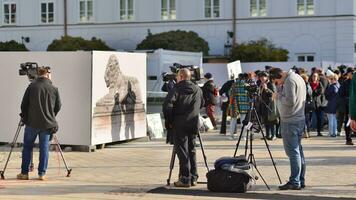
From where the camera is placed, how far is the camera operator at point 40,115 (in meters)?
11.8

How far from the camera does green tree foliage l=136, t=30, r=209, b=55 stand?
4716cm

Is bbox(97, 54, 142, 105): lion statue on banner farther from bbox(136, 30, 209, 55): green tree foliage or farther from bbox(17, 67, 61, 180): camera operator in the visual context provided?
bbox(136, 30, 209, 55): green tree foliage

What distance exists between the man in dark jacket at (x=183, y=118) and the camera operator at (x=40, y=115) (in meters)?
2.12

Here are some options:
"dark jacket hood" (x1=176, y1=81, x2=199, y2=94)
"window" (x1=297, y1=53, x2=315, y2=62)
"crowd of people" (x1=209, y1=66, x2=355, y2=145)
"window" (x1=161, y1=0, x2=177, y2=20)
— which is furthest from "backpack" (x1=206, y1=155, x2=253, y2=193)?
"window" (x1=161, y1=0, x2=177, y2=20)

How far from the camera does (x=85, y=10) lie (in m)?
54.9

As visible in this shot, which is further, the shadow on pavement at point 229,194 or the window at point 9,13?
the window at point 9,13

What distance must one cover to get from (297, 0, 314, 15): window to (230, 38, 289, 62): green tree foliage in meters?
4.70

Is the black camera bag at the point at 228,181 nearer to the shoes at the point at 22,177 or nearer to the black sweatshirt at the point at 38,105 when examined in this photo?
the black sweatshirt at the point at 38,105

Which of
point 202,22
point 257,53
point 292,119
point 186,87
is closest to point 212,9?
point 202,22

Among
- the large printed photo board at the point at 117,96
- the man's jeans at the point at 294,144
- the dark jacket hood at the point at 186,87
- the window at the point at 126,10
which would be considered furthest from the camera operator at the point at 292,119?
the window at the point at 126,10

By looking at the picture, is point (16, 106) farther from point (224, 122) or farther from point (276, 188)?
point (276, 188)

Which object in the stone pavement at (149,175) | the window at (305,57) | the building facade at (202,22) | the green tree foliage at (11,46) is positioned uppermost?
the building facade at (202,22)

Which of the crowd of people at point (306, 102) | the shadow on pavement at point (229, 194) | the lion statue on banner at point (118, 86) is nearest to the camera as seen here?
the shadow on pavement at point (229, 194)

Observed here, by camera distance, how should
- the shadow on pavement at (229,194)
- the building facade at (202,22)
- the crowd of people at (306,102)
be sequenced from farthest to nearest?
the building facade at (202,22)
the crowd of people at (306,102)
the shadow on pavement at (229,194)
